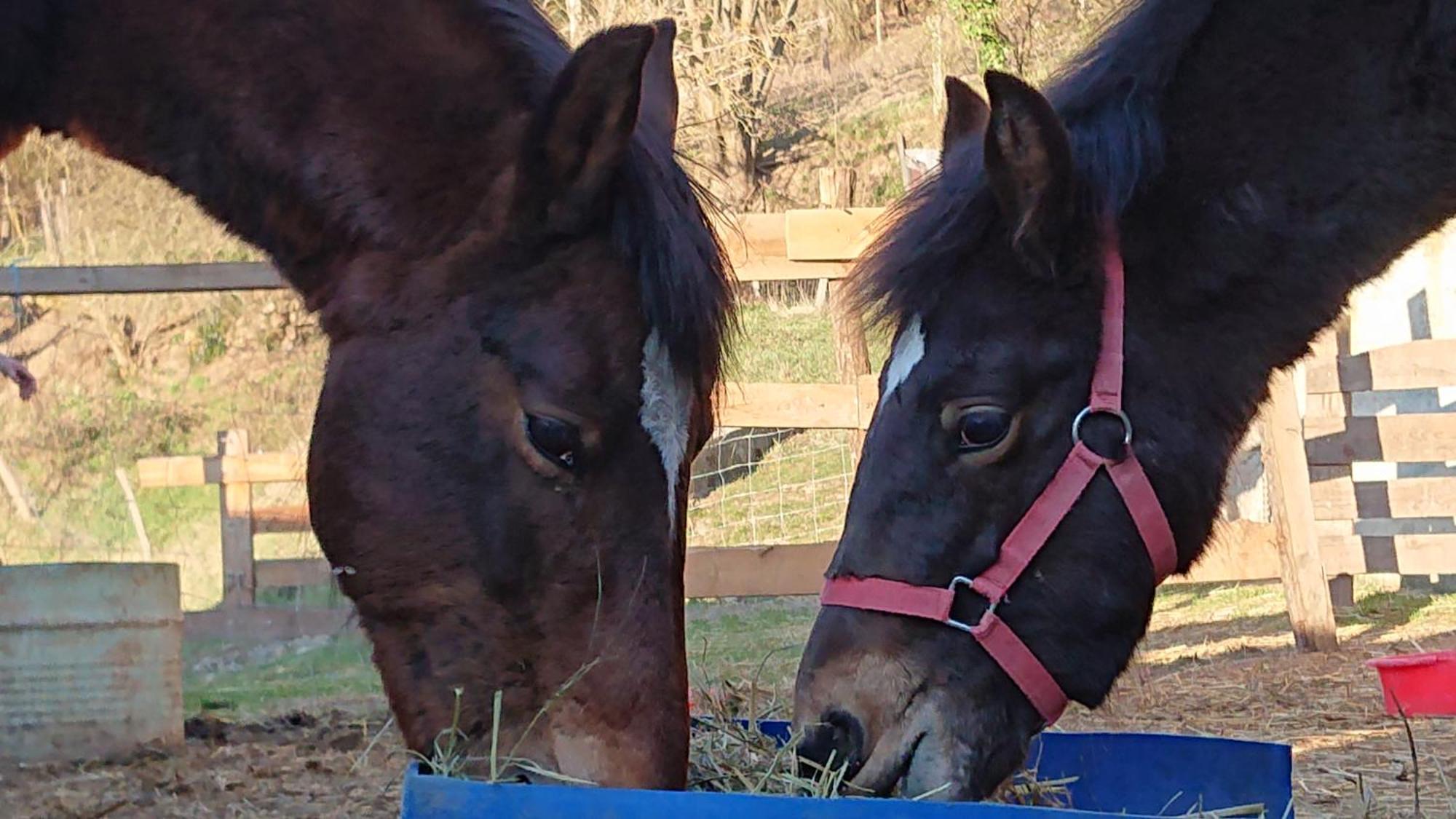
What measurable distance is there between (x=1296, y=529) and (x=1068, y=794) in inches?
175

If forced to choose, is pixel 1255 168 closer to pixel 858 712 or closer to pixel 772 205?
pixel 858 712

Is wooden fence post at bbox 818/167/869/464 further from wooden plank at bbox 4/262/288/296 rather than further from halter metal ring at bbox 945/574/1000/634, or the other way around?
wooden plank at bbox 4/262/288/296

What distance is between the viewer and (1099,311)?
7.60 feet

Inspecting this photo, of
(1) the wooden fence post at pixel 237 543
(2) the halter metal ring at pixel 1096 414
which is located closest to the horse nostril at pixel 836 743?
(2) the halter metal ring at pixel 1096 414

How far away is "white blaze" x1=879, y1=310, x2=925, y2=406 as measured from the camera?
2.36 m

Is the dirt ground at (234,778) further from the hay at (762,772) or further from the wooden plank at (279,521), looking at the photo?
the wooden plank at (279,521)

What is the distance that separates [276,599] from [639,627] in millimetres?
7965

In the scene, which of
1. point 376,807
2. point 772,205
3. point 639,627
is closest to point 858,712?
point 639,627

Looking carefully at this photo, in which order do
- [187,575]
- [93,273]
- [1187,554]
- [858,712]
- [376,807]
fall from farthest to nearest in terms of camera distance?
Answer: [187,575] < [93,273] < [376,807] < [1187,554] < [858,712]

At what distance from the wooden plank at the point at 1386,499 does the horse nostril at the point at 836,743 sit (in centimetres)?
689

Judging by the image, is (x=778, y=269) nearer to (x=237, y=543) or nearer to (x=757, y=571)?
(x=757, y=571)

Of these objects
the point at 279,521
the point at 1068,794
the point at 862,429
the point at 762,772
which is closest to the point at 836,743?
the point at 762,772

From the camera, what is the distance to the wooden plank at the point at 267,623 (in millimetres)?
7652

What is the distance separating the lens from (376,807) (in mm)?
3838
